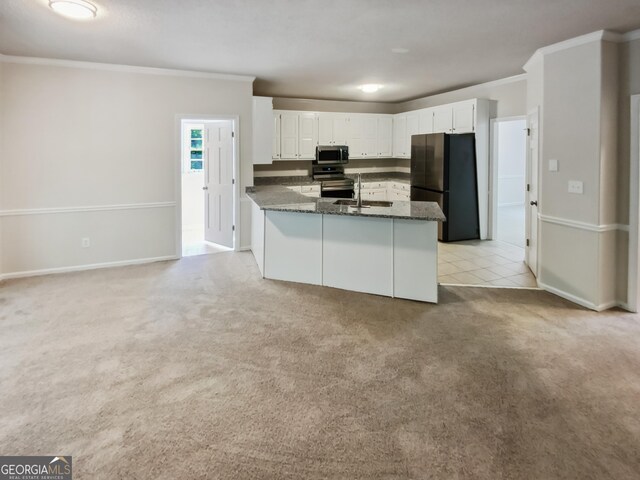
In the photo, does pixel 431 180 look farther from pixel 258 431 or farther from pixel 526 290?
pixel 258 431

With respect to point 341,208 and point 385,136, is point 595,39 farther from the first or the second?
point 385,136

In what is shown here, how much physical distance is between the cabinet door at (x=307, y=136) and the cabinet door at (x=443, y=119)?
7.03ft

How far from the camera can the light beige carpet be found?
1930 mm

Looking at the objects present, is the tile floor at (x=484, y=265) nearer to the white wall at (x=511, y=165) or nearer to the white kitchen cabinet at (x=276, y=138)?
the white kitchen cabinet at (x=276, y=138)

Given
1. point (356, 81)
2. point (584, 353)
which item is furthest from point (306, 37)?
point (584, 353)

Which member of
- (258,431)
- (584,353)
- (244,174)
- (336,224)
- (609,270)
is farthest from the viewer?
(244,174)

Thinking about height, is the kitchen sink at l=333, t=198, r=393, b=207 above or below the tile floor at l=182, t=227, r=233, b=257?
above

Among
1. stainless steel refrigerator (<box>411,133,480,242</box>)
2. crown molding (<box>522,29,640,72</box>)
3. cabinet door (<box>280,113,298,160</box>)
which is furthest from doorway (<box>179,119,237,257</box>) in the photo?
crown molding (<box>522,29,640,72</box>)

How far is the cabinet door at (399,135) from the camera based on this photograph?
26.4 ft

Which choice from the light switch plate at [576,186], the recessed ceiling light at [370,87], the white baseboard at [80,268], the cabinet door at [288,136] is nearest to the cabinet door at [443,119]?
the recessed ceiling light at [370,87]

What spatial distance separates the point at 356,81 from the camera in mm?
6188

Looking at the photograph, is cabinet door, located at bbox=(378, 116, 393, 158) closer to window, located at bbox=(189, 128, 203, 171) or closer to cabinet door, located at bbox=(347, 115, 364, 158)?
cabinet door, located at bbox=(347, 115, 364, 158)

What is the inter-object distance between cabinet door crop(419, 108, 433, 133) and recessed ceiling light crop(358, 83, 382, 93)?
1042mm

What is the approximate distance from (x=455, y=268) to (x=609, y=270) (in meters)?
1.68
